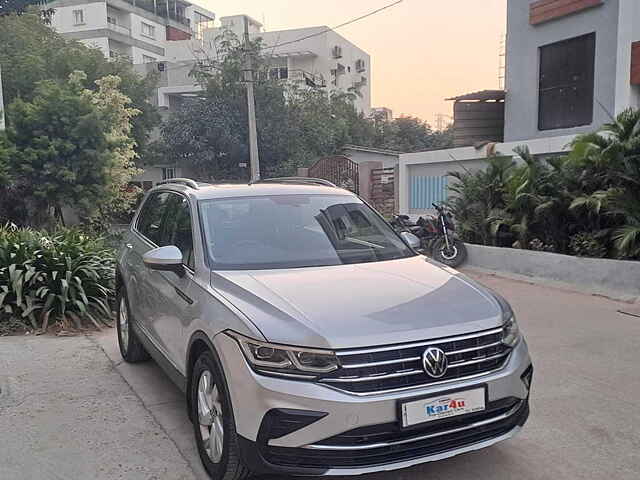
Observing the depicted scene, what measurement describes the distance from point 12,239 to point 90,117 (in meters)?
7.51

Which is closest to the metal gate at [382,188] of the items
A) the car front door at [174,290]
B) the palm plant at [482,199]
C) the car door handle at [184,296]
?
the palm plant at [482,199]

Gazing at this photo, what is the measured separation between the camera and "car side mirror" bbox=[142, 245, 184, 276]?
12.4 ft

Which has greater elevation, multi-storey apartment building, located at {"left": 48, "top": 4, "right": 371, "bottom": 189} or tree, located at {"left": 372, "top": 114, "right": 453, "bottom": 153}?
multi-storey apartment building, located at {"left": 48, "top": 4, "right": 371, "bottom": 189}

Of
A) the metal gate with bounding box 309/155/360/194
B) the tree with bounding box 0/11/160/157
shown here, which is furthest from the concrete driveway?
the tree with bounding box 0/11/160/157

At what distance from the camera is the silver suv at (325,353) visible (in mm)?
2791

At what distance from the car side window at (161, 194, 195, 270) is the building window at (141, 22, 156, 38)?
49.4 m

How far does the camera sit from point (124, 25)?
157 ft

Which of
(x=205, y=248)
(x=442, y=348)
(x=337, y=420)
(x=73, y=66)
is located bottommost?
(x=337, y=420)

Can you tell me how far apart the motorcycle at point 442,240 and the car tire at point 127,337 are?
5534 mm

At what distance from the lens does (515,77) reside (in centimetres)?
1357

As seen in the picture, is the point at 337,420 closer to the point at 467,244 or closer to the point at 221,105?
the point at 467,244

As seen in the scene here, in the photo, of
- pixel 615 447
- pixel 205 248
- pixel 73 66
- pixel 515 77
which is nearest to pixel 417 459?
pixel 615 447

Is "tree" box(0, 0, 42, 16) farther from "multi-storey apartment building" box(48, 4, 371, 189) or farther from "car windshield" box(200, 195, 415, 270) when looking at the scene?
"multi-storey apartment building" box(48, 4, 371, 189)

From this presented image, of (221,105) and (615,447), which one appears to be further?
(221,105)
